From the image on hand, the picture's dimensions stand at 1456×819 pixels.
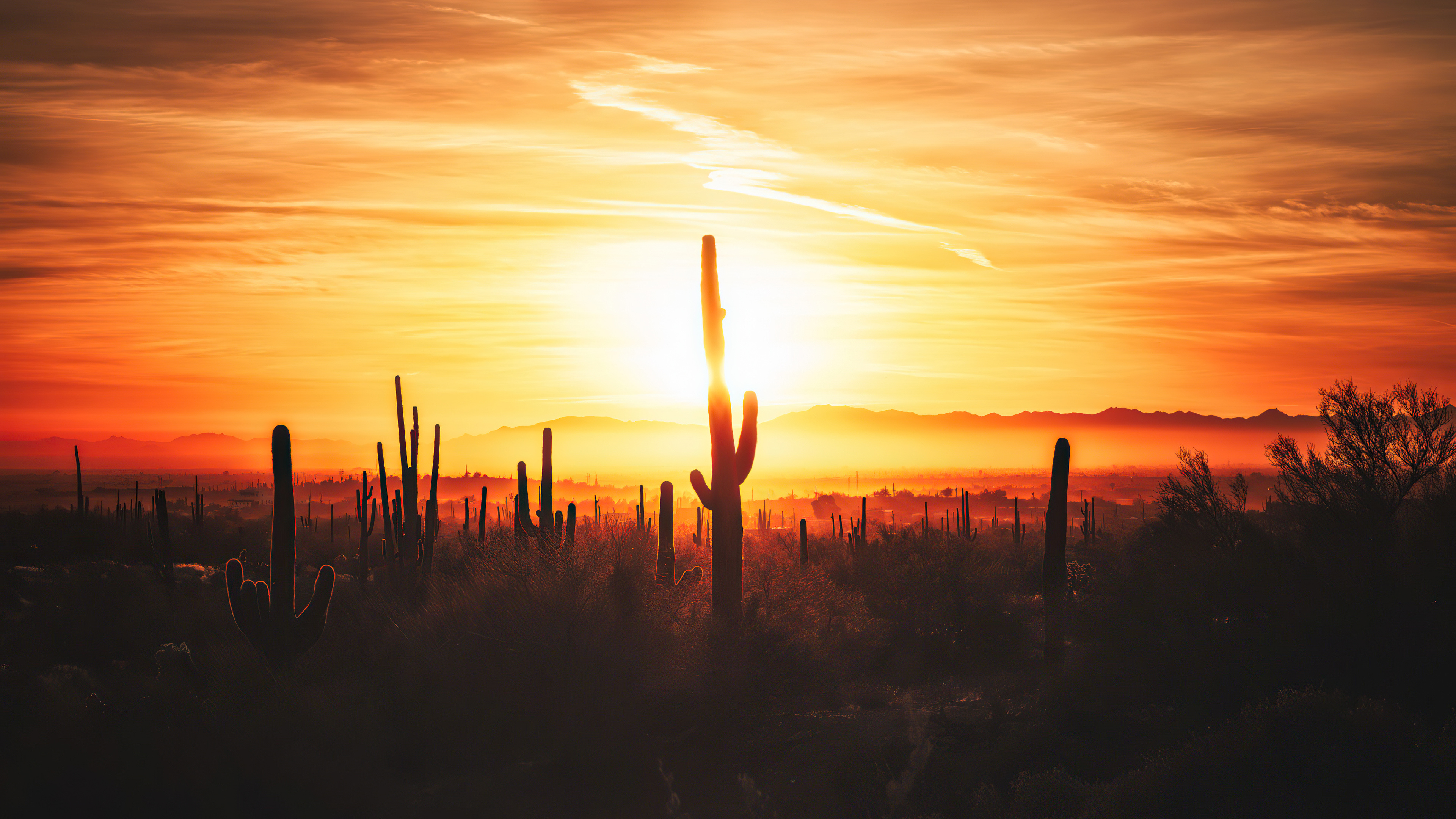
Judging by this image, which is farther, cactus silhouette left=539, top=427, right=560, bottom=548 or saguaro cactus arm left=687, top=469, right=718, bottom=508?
cactus silhouette left=539, top=427, right=560, bottom=548

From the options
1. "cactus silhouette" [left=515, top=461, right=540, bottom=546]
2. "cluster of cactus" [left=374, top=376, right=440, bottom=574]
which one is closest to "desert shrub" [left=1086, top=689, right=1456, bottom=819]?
"cactus silhouette" [left=515, top=461, right=540, bottom=546]

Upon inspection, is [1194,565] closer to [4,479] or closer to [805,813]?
[805,813]

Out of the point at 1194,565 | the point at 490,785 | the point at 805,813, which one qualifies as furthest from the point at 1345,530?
the point at 490,785

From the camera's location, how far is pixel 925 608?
75.1 feet

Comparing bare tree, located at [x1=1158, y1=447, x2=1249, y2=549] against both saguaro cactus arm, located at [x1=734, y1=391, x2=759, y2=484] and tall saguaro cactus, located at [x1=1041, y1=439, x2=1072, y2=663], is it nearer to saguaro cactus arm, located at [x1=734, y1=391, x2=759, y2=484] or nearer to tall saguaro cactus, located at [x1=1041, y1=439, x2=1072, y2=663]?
tall saguaro cactus, located at [x1=1041, y1=439, x2=1072, y2=663]

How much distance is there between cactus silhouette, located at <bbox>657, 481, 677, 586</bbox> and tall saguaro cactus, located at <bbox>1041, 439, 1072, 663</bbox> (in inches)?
301

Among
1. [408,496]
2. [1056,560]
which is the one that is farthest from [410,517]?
[1056,560]

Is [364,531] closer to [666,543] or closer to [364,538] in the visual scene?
[364,538]

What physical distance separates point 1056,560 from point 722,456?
304 inches

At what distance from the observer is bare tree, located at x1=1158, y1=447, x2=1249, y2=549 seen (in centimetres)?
1867

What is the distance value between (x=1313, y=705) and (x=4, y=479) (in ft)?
791

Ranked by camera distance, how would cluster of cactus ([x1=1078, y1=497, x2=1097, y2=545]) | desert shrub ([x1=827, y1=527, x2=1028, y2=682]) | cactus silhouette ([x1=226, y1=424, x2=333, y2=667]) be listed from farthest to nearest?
cluster of cactus ([x1=1078, y1=497, x2=1097, y2=545])
desert shrub ([x1=827, y1=527, x2=1028, y2=682])
cactus silhouette ([x1=226, y1=424, x2=333, y2=667])

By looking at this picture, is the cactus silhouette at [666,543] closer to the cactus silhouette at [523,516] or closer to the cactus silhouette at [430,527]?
the cactus silhouette at [523,516]

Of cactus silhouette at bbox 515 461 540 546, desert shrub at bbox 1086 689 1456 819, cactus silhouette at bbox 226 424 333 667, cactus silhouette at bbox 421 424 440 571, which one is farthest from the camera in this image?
cactus silhouette at bbox 421 424 440 571
